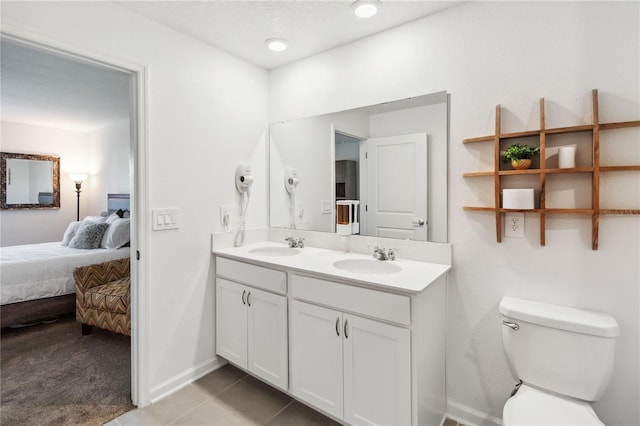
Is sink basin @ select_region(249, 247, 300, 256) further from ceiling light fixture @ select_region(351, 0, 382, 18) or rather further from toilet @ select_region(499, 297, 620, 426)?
ceiling light fixture @ select_region(351, 0, 382, 18)

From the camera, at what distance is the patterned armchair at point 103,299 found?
2629mm

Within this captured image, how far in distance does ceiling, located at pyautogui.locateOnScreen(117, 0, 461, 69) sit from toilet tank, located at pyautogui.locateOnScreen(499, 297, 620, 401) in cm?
167

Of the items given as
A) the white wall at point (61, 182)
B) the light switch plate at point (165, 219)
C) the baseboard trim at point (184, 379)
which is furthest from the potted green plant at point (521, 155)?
the white wall at point (61, 182)

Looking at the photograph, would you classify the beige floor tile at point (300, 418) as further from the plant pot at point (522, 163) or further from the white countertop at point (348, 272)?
the plant pot at point (522, 163)

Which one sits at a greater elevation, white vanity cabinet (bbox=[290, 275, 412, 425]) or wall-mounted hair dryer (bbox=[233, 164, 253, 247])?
wall-mounted hair dryer (bbox=[233, 164, 253, 247])

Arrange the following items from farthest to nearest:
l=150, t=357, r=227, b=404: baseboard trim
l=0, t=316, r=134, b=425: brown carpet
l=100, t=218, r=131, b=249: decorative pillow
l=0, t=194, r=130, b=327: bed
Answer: l=100, t=218, r=131, b=249: decorative pillow → l=0, t=194, r=130, b=327: bed → l=150, t=357, r=227, b=404: baseboard trim → l=0, t=316, r=134, b=425: brown carpet

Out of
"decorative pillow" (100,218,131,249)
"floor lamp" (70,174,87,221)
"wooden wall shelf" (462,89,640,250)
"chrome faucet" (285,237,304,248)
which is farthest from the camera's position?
"floor lamp" (70,174,87,221)

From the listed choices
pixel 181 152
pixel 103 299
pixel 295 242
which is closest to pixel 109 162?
pixel 103 299

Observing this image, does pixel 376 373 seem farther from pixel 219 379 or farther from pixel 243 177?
pixel 243 177

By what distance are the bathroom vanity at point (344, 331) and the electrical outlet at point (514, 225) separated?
36cm

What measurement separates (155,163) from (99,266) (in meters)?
1.74

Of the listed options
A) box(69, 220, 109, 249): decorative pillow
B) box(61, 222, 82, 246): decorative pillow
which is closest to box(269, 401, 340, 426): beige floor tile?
box(69, 220, 109, 249): decorative pillow

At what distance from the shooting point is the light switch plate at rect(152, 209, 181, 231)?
1943 mm

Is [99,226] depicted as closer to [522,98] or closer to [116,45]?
[116,45]
